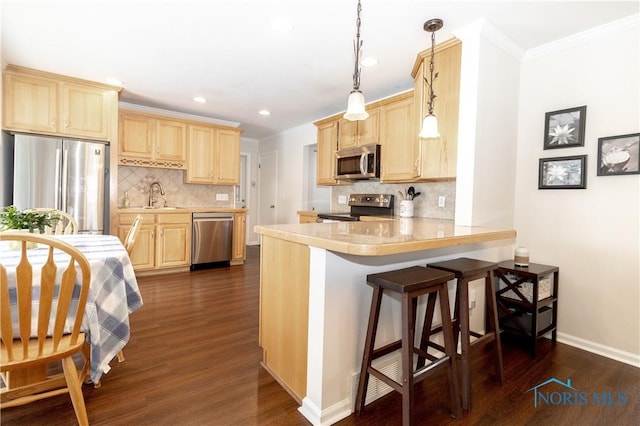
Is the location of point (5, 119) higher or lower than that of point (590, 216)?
higher

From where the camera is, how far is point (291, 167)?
577 centimetres

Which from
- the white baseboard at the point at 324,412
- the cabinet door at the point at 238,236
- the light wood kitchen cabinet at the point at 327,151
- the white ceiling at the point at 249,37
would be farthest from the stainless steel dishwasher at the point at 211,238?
the white baseboard at the point at 324,412

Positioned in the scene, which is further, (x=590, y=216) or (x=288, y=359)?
(x=590, y=216)

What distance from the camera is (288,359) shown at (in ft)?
5.70

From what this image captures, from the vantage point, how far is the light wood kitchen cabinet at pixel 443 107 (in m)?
2.46

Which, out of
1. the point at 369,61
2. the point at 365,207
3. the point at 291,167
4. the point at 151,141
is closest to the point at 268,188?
the point at 291,167

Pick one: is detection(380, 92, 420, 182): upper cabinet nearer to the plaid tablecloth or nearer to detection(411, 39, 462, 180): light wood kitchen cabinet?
detection(411, 39, 462, 180): light wood kitchen cabinet

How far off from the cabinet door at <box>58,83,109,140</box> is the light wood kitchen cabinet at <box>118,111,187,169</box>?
16.3 inches

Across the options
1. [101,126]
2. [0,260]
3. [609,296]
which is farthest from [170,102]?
[609,296]

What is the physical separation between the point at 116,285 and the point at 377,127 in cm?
307

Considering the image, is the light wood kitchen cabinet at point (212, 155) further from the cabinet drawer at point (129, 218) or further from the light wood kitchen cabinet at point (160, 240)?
the cabinet drawer at point (129, 218)

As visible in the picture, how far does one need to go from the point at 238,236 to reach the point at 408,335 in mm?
3894

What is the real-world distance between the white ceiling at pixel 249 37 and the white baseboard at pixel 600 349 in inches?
93.4

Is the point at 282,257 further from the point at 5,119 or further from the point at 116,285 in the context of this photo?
the point at 5,119
